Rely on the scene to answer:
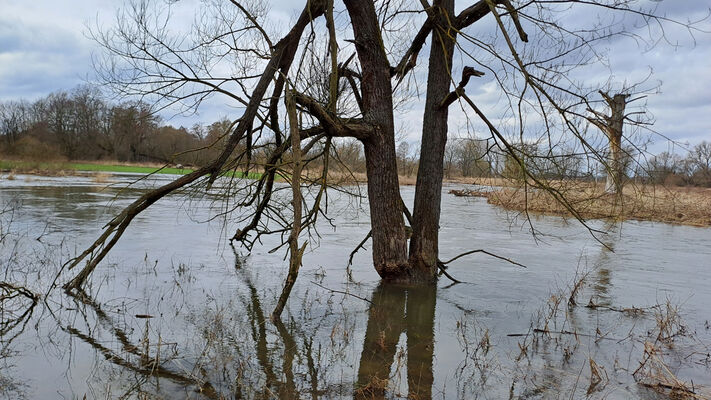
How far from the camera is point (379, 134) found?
746cm

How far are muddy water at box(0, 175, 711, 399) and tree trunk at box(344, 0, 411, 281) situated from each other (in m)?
0.95

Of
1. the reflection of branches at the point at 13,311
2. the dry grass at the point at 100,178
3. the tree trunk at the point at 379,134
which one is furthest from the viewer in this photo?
the dry grass at the point at 100,178

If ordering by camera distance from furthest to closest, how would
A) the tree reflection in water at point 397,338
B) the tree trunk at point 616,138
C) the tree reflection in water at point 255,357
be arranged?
the tree trunk at point 616,138 < the tree reflection in water at point 397,338 < the tree reflection in water at point 255,357

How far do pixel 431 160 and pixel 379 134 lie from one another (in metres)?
1.03

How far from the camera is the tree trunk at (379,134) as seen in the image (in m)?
7.47

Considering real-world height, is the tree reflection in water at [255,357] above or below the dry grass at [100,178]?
below

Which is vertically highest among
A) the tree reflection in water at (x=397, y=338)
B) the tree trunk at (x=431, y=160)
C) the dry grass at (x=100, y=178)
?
the tree trunk at (x=431, y=160)

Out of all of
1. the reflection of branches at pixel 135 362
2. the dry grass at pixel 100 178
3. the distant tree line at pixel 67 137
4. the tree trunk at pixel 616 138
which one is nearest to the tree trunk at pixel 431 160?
the tree trunk at pixel 616 138

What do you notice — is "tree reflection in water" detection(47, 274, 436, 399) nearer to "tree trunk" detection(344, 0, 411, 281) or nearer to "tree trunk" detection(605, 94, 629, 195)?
"tree trunk" detection(344, 0, 411, 281)

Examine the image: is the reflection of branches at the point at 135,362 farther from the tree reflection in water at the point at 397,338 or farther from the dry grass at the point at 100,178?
the dry grass at the point at 100,178

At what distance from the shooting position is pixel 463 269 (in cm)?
1025

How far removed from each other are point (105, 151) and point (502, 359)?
72.5 metres

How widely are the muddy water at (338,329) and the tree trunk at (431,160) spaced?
2.32ft

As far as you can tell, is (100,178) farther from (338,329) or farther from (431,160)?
(338,329)
